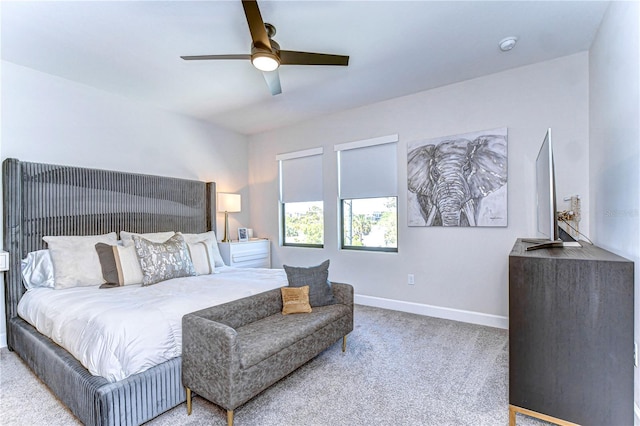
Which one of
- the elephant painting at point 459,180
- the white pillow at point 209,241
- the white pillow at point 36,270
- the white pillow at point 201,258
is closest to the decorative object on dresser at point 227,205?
the white pillow at point 209,241

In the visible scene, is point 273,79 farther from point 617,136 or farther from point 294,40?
point 617,136

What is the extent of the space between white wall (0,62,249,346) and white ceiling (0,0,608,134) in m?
0.17

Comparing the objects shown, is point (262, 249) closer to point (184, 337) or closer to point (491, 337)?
point (184, 337)

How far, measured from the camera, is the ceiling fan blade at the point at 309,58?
2.19 m

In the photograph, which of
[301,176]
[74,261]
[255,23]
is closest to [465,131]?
[301,176]

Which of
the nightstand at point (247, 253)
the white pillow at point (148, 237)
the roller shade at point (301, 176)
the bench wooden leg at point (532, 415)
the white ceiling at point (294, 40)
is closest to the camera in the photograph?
the bench wooden leg at point (532, 415)

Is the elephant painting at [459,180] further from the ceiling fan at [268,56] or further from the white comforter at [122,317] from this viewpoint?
the white comforter at [122,317]

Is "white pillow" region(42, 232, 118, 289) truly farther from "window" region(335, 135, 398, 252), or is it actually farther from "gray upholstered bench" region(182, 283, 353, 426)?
"window" region(335, 135, 398, 252)

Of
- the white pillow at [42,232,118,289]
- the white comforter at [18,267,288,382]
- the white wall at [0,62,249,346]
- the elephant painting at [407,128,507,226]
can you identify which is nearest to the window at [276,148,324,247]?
the white wall at [0,62,249,346]

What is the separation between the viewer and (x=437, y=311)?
356 centimetres

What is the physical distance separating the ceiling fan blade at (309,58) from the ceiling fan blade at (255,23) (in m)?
0.24

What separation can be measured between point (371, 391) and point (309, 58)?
8.04ft

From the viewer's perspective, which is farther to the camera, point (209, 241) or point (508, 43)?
point (209, 241)

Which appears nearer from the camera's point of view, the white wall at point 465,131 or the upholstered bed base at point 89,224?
the upholstered bed base at point 89,224
